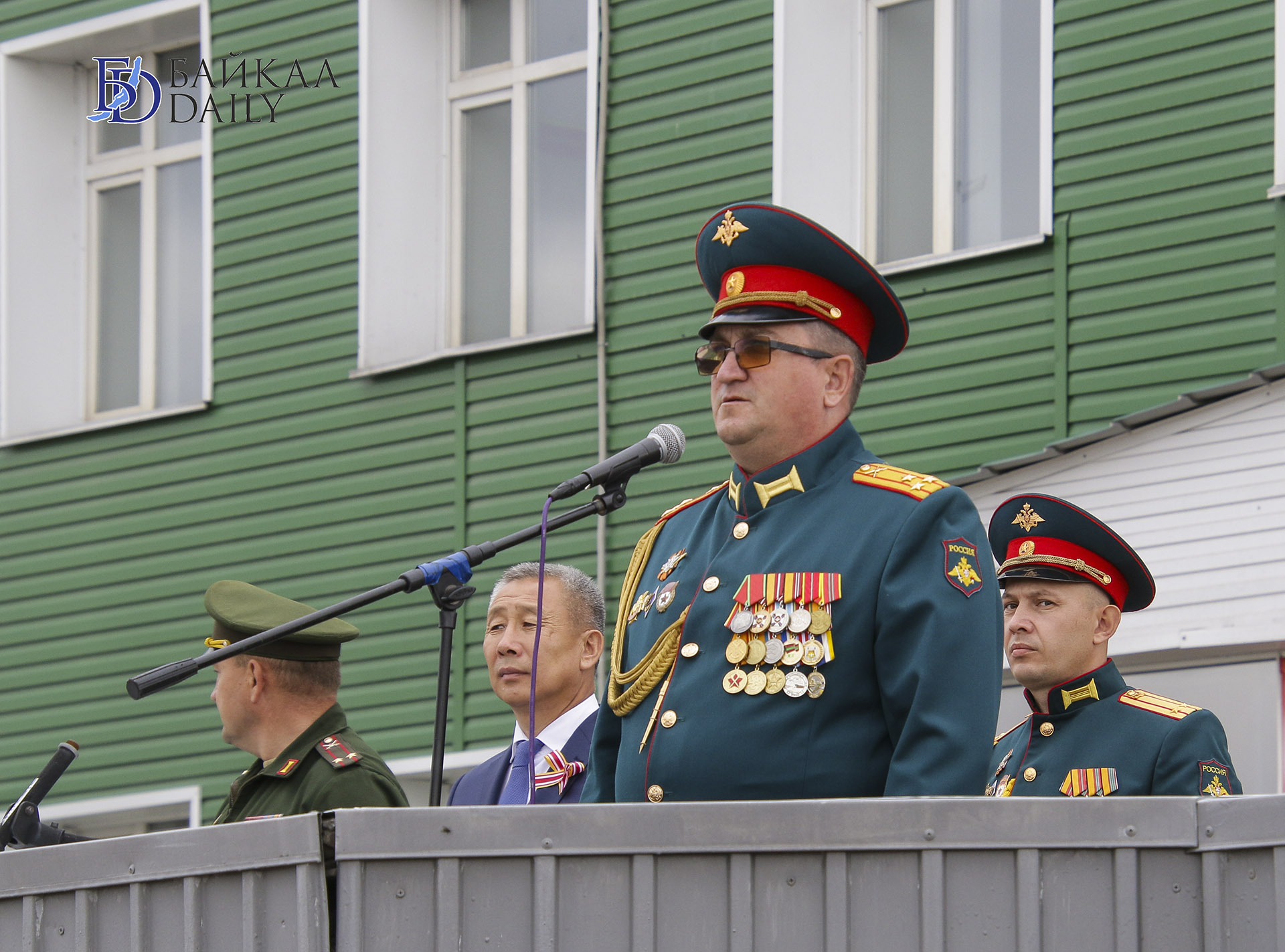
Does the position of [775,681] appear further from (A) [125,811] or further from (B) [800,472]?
(A) [125,811]

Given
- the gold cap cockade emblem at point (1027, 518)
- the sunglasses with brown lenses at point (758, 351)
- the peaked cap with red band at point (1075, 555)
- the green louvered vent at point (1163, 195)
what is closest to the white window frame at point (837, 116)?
the green louvered vent at point (1163, 195)

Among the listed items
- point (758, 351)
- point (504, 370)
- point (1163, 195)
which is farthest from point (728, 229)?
point (504, 370)

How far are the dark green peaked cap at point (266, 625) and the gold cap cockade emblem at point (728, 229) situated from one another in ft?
5.60

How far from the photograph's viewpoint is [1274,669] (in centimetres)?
691

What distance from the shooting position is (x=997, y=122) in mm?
8312

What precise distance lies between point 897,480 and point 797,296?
39cm

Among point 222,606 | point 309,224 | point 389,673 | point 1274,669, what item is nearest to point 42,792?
point 222,606

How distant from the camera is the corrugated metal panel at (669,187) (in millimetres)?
8812

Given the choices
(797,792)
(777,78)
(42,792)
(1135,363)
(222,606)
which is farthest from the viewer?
(777,78)

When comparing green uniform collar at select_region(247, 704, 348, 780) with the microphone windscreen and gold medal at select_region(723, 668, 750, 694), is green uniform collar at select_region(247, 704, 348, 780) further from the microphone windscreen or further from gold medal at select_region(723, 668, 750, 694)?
gold medal at select_region(723, 668, 750, 694)

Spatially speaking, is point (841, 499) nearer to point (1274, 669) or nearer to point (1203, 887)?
point (1203, 887)

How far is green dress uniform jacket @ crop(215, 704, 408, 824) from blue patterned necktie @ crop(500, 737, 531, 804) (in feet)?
1.18

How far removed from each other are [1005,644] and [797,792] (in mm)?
2175

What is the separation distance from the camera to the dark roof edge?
22.2 feet
